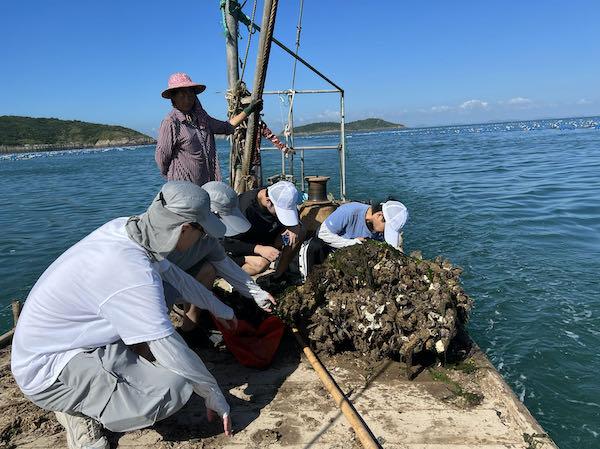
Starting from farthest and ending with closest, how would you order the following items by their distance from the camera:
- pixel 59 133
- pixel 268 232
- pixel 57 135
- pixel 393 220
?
pixel 59 133, pixel 57 135, pixel 268 232, pixel 393 220

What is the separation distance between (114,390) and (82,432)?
1.17ft

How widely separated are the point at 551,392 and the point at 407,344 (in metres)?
2.07

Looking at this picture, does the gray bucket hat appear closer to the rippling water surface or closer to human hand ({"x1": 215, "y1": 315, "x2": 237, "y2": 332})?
human hand ({"x1": 215, "y1": 315, "x2": 237, "y2": 332})

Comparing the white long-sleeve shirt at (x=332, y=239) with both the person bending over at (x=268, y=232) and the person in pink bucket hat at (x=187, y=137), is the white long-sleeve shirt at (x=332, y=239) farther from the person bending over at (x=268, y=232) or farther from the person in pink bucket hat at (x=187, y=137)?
the person in pink bucket hat at (x=187, y=137)

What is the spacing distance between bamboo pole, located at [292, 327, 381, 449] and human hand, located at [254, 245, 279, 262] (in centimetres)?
88

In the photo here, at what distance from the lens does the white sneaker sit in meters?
2.44

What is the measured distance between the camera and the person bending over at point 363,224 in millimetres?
4387

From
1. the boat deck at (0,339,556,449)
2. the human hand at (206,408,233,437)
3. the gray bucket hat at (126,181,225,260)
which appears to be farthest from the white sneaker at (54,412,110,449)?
the gray bucket hat at (126,181,225,260)

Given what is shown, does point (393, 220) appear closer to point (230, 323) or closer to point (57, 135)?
point (230, 323)

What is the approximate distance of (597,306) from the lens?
6.01m

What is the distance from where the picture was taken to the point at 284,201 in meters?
4.24

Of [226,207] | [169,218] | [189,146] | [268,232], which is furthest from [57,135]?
[169,218]

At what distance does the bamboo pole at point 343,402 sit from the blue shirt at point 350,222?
1.38 metres

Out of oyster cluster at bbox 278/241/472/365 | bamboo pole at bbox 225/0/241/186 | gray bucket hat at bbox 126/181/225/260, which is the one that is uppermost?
bamboo pole at bbox 225/0/241/186
